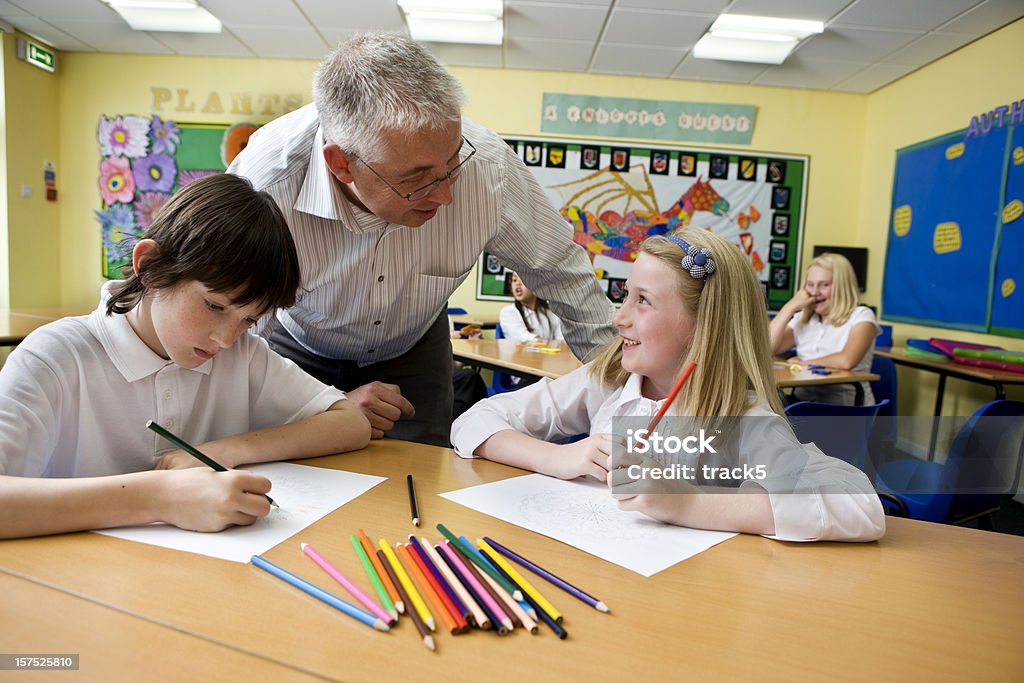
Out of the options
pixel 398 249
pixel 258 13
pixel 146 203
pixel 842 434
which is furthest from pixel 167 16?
pixel 842 434

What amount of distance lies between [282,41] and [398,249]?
4266 mm

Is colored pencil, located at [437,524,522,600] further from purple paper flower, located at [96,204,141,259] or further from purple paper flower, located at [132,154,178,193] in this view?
purple paper flower, located at [96,204,141,259]

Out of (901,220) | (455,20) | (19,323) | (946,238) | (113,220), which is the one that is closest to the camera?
(19,323)

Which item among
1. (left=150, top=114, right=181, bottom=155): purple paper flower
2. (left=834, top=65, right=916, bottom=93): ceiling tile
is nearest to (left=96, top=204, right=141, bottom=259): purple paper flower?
(left=150, top=114, right=181, bottom=155): purple paper flower

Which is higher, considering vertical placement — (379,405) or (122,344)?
(122,344)

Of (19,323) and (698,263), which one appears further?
(19,323)

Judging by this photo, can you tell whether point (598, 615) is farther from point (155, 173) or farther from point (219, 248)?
point (155, 173)

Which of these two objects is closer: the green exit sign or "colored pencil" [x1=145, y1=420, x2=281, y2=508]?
"colored pencil" [x1=145, y1=420, x2=281, y2=508]

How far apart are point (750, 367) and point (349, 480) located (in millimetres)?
747

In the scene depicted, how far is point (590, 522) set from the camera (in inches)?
35.9

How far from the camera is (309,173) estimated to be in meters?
1.39

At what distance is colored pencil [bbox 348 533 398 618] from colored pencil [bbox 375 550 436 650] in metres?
0.01

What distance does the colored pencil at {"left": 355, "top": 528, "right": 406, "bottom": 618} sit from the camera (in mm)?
637

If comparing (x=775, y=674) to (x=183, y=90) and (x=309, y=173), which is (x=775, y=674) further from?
(x=183, y=90)
